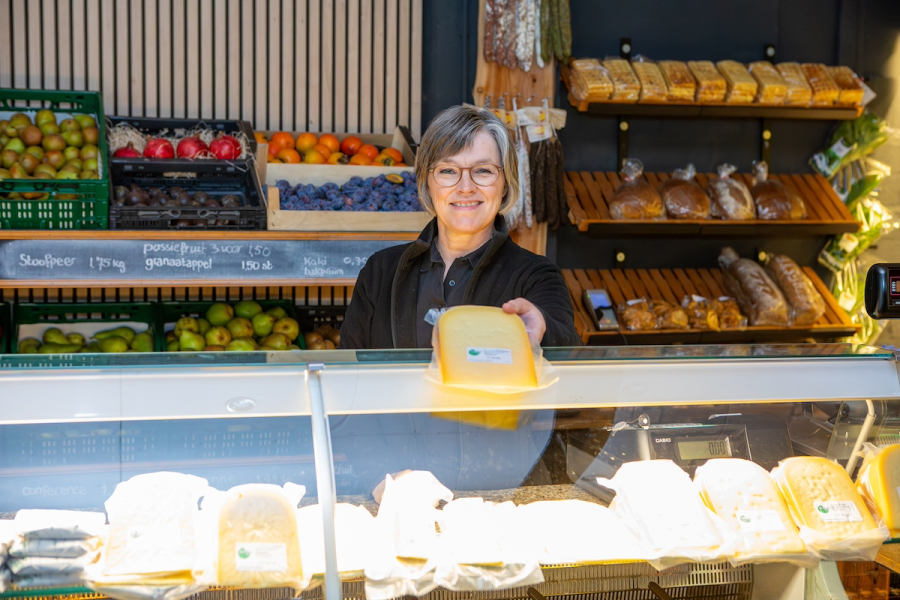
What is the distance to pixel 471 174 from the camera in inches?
77.2

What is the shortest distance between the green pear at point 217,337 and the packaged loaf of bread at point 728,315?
2.39 metres

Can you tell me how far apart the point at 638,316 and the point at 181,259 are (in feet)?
7.05

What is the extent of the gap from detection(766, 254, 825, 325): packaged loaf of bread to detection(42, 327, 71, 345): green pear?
3.52 meters

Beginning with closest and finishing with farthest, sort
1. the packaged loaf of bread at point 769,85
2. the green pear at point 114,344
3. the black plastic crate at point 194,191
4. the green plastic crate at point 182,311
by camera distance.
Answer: the black plastic crate at point 194,191
the green pear at point 114,344
the green plastic crate at point 182,311
the packaged loaf of bread at point 769,85

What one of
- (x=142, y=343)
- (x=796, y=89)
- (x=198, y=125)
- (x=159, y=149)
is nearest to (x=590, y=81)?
(x=796, y=89)

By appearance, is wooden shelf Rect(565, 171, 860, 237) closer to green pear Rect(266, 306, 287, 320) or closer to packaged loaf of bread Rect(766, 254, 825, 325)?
packaged loaf of bread Rect(766, 254, 825, 325)

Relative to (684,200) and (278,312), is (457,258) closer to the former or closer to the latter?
(278,312)

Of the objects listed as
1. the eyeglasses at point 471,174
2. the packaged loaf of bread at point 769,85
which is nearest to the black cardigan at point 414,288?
the eyeglasses at point 471,174

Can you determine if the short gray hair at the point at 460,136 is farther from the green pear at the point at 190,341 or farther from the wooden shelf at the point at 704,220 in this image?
the wooden shelf at the point at 704,220

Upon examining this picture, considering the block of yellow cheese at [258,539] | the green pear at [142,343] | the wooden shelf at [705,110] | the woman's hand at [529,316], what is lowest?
the green pear at [142,343]

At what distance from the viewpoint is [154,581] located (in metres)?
1.30

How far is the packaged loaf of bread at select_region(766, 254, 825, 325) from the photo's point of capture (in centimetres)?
430

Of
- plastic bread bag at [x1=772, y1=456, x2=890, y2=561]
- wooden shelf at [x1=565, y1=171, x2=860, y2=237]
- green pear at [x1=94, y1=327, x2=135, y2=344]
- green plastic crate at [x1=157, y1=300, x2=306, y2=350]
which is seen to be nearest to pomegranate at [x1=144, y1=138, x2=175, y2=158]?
green plastic crate at [x1=157, y1=300, x2=306, y2=350]

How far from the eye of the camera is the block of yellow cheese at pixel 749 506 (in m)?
1.50
